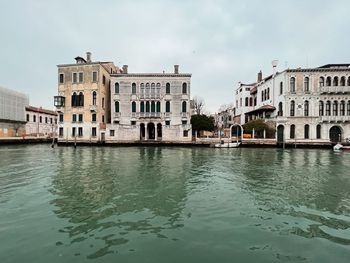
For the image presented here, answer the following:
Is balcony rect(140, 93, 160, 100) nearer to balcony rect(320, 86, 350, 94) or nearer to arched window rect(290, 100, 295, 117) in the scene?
arched window rect(290, 100, 295, 117)

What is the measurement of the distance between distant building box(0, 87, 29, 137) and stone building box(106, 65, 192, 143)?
22.6 metres

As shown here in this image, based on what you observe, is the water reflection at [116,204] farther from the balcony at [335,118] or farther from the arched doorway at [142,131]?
the balcony at [335,118]

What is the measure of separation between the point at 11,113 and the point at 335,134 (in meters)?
54.2

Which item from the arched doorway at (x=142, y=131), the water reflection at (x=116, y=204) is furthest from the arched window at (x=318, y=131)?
the water reflection at (x=116, y=204)

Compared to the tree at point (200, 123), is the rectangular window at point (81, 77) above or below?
above

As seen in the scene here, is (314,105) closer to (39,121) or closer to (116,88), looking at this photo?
(116,88)

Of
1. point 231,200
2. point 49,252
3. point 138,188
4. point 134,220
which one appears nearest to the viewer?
point 49,252

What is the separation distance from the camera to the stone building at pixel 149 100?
1277 inches

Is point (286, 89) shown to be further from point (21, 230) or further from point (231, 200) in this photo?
point (21, 230)

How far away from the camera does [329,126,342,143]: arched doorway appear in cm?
2963

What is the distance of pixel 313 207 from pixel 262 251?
10.9ft

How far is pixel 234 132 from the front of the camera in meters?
Answer: 34.5

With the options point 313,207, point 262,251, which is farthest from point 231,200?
point 262,251

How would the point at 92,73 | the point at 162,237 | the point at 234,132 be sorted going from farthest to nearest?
the point at 234,132 < the point at 92,73 < the point at 162,237
